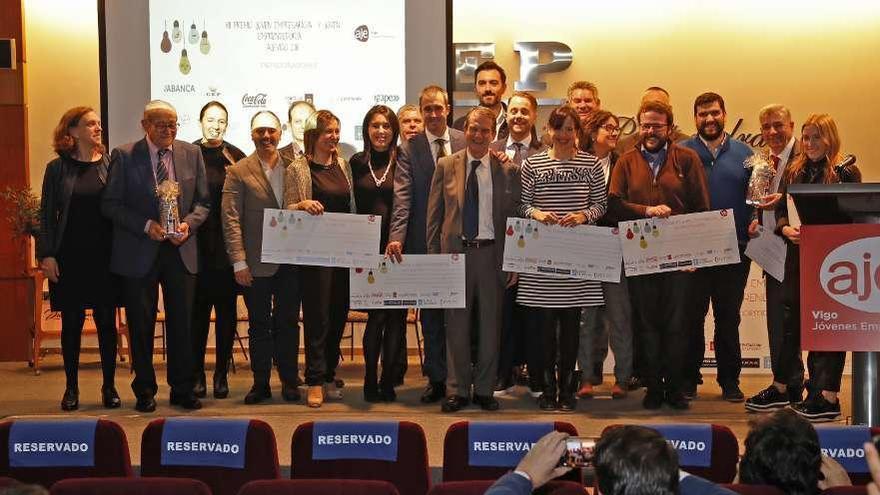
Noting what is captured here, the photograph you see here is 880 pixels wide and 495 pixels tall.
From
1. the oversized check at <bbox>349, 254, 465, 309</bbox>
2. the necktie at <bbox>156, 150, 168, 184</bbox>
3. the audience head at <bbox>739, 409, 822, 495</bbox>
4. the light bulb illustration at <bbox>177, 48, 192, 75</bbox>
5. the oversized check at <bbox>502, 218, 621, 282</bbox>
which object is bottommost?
the audience head at <bbox>739, 409, 822, 495</bbox>

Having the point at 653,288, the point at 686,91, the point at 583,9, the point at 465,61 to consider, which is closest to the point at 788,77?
the point at 686,91

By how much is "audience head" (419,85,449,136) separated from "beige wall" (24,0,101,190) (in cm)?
411

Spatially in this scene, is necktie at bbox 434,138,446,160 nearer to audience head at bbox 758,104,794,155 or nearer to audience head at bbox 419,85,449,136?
audience head at bbox 419,85,449,136

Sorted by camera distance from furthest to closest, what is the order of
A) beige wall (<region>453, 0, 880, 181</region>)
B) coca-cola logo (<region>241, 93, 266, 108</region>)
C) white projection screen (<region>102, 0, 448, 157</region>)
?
beige wall (<region>453, 0, 880, 181</region>) → coca-cola logo (<region>241, 93, 266, 108</region>) → white projection screen (<region>102, 0, 448, 157</region>)

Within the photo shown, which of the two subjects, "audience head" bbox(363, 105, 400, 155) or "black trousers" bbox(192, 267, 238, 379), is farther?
"black trousers" bbox(192, 267, 238, 379)

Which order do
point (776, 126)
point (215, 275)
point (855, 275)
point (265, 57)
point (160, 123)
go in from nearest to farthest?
point (855, 275), point (160, 123), point (776, 126), point (215, 275), point (265, 57)

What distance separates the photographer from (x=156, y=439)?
3.99 metres

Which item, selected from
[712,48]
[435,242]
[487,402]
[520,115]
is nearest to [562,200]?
[520,115]

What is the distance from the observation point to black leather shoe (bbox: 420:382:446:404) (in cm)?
692

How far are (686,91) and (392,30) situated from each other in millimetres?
2727

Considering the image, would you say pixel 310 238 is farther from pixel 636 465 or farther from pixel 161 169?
pixel 636 465

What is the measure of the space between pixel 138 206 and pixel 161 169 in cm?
25

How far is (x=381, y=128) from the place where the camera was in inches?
271

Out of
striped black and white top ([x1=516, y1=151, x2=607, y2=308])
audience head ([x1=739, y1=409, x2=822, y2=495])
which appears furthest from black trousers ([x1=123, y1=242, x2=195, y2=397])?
audience head ([x1=739, y1=409, x2=822, y2=495])
